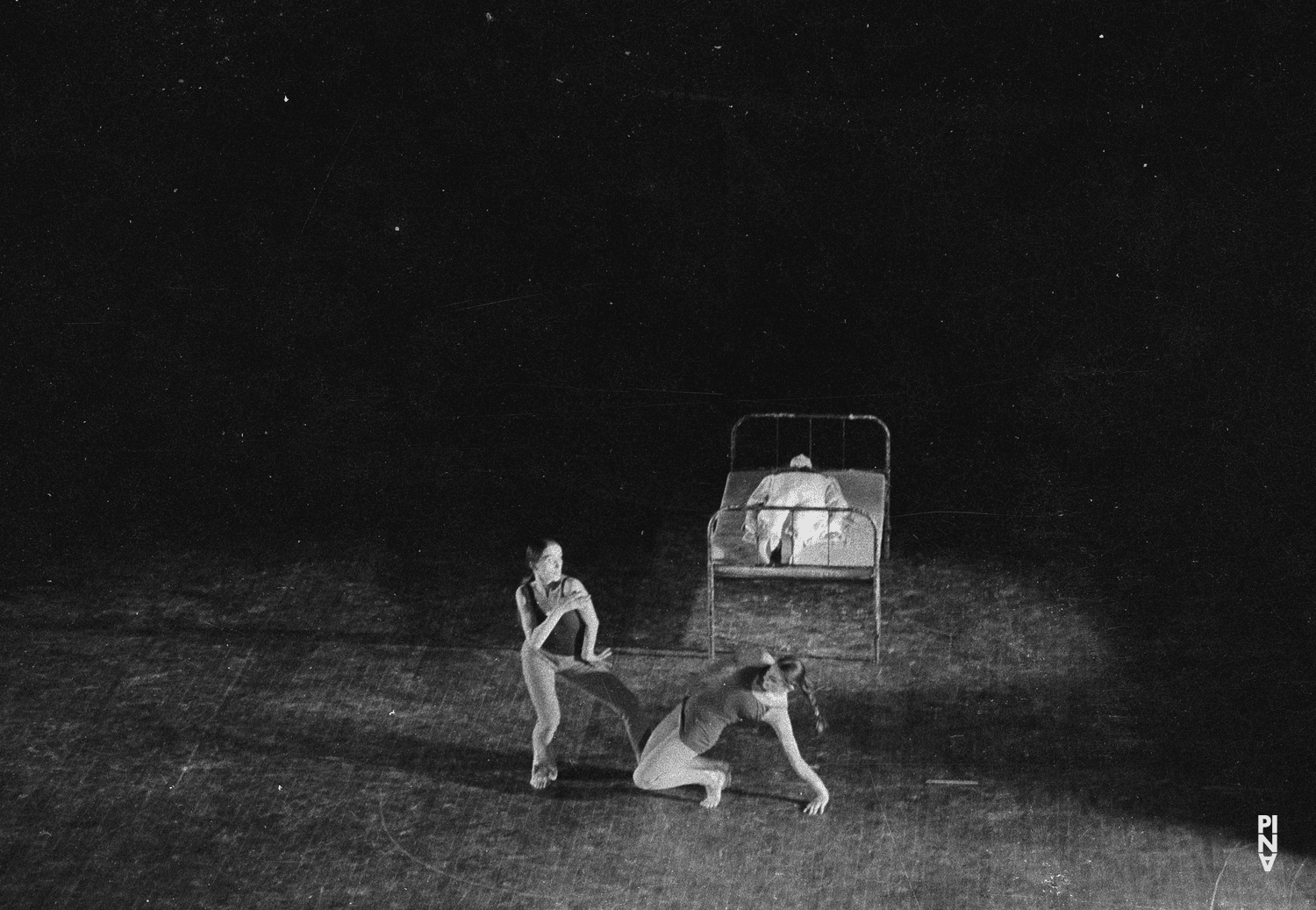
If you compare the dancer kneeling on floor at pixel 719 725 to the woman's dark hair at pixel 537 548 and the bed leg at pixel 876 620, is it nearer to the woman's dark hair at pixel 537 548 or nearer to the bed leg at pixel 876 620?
the woman's dark hair at pixel 537 548

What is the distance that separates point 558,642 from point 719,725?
2.16ft

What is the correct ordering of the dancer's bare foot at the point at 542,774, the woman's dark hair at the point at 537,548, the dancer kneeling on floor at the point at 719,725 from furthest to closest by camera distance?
1. the dancer's bare foot at the point at 542,774
2. the woman's dark hair at the point at 537,548
3. the dancer kneeling on floor at the point at 719,725

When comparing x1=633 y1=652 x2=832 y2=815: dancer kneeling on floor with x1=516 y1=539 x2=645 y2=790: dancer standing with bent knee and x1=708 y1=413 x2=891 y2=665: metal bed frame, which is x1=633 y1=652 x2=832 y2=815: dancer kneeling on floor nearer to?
x1=516 y1=539 x2=645 y2=790: dancer standing with bent knee

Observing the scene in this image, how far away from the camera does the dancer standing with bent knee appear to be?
6.11 metres

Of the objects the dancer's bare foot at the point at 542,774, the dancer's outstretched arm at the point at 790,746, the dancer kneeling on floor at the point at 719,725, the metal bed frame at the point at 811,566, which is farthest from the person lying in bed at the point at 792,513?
the dancer's bare foot at the point at 542,774

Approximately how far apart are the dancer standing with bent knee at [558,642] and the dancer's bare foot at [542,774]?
0.61 feet

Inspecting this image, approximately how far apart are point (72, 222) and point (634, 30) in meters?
3.13

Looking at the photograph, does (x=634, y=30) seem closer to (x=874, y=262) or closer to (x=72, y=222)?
(x=874, y=262)

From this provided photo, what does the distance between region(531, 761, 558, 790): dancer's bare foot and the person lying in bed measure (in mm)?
1183

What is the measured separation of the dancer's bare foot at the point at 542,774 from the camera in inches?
249

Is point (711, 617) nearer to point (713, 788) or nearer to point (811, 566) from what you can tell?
point (811, 566)

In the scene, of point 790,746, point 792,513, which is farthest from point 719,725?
point 792,513

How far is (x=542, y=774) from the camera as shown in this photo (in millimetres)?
6328

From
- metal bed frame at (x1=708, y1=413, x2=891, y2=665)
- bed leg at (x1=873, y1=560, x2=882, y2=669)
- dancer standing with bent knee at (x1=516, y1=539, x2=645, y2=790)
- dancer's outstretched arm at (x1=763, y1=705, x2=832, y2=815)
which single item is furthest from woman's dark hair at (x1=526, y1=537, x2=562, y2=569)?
bed leg at (x1=873, y1=560, x2=882, y2=669)
